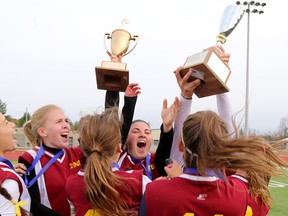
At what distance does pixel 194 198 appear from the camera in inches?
66.7

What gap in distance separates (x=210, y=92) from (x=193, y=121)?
1.85 feet

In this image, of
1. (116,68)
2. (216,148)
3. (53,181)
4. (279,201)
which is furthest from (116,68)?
(279,201)

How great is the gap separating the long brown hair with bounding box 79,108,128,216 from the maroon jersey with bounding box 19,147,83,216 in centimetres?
68

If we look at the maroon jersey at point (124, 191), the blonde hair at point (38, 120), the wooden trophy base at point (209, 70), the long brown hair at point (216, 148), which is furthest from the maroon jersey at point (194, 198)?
the blonde hair at point (38, 120)

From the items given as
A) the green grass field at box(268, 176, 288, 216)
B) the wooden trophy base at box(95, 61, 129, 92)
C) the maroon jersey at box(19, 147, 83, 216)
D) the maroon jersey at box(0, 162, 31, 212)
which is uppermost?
the wooden trophy base at box(95, 61, 129, 92)

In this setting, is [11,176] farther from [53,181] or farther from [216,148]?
[216,148]

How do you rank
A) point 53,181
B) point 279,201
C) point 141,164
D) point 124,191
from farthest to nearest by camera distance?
point 279,201, point 141,164, point 53,181, point 124,191

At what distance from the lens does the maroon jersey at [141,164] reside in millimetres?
2803

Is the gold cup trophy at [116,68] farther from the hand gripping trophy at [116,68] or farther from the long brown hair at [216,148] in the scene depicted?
the long brown hair at [216,148]

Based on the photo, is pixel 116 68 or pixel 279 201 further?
pixel 279 201

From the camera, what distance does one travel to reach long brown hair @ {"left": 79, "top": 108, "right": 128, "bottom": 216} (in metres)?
1.91

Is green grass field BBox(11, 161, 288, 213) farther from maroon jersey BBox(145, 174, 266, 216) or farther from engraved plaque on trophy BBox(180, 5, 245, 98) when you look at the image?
maroon jersey BBox(145, 174, 266, 216)

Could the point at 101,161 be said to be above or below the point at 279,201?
above

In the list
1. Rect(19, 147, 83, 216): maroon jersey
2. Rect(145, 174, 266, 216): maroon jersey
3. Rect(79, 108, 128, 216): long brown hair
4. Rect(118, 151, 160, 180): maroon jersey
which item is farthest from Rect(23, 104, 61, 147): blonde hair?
Rect(145, 174, 266, 216): maroon jersey
